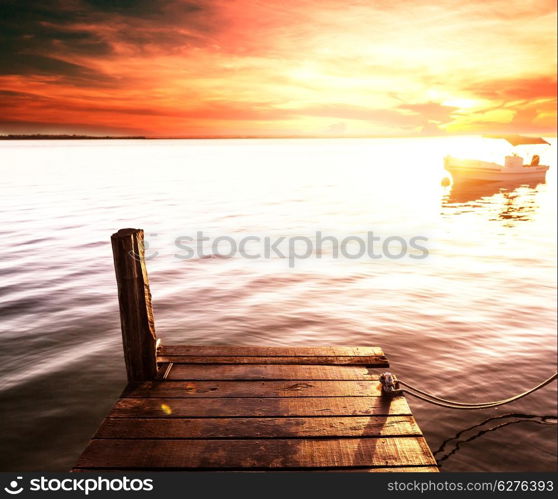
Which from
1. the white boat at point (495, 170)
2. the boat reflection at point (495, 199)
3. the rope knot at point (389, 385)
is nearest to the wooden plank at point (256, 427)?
the rope knot at point (389, 385)

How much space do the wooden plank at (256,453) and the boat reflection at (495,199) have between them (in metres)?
30.2

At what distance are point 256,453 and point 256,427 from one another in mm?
406

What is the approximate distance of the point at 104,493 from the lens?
3830mm

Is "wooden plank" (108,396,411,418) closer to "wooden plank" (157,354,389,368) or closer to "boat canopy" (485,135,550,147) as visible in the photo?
"wooden plank" (157,354,389,368)

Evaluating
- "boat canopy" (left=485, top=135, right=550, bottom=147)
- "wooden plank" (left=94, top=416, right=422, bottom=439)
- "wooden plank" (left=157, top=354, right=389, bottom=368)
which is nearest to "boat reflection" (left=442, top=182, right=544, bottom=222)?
"boat canopy" (left=485, top=135, right=550, bottom=147)

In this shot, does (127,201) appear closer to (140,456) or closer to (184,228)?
(184,228)

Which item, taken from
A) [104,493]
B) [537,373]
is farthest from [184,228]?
[104,493]

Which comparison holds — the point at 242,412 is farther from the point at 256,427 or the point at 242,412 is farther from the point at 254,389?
the point at 254,389

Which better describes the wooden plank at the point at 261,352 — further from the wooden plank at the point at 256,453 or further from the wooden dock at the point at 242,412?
the wooden plank at the point at 256,453

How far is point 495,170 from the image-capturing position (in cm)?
4641

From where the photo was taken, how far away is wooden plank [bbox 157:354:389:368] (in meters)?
6.08

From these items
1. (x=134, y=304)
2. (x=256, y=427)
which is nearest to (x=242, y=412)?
(x=256, y=427)

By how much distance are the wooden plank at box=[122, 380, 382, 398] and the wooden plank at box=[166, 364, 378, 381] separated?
118 millimetres

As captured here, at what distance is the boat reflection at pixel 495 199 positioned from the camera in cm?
3316
